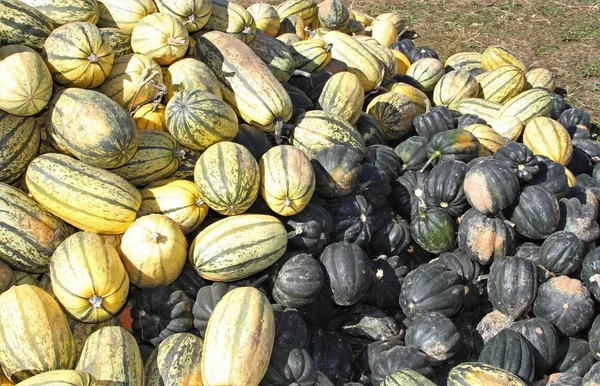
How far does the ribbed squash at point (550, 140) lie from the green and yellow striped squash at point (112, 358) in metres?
4.18

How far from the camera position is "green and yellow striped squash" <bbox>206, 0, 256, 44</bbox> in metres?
5.49

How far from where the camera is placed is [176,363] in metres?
3.41

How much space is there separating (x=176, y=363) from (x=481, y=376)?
1.77 metres

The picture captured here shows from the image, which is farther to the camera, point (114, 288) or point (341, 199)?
point (341, 199)

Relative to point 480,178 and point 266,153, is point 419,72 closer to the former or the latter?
point 480,178

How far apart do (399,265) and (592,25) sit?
25.3ft

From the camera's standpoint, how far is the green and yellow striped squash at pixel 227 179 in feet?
12.9

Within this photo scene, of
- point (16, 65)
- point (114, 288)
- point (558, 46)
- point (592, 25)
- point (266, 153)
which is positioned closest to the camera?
point (114, 288)

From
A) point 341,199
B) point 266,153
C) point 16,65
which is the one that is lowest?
point 341,199

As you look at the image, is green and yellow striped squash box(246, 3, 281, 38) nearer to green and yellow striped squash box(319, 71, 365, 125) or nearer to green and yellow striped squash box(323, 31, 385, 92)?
green and yellow striped squash box(323, 31, 385, 92)

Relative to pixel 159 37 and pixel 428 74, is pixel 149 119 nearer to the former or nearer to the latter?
pixel 159 37

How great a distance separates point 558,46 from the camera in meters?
9.44

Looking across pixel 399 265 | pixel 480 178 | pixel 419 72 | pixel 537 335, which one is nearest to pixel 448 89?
pixel 419 72

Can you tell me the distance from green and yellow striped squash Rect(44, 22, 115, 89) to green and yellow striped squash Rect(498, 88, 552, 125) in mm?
4078
